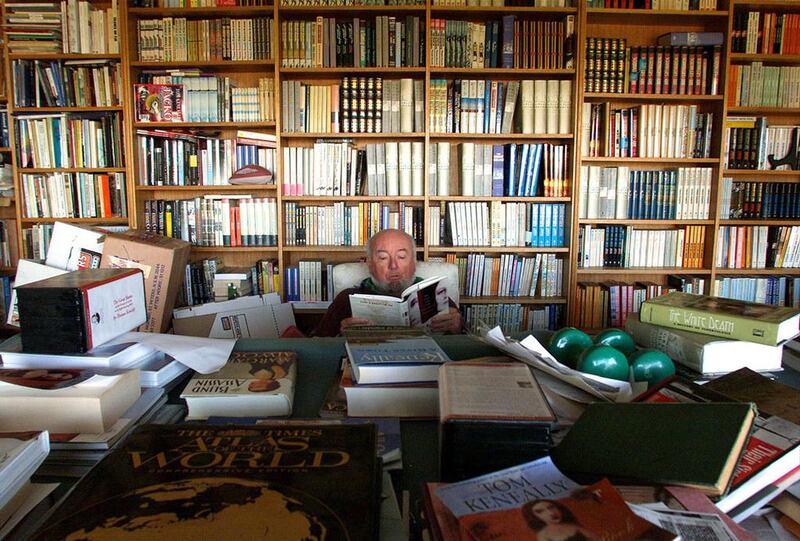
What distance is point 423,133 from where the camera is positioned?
292 cm

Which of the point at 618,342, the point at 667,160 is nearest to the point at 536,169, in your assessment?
the point at 667,160

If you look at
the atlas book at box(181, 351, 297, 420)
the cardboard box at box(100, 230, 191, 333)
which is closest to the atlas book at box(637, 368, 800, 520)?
the atlas book at box(181, 351, 297, 420)

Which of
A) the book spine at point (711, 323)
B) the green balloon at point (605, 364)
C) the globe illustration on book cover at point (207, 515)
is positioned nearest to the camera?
the globe illustration on book cover at point (207, 515)

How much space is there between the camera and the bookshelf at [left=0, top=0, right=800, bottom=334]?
2.89m

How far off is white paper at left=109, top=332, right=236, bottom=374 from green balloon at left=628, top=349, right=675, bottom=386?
0.79m

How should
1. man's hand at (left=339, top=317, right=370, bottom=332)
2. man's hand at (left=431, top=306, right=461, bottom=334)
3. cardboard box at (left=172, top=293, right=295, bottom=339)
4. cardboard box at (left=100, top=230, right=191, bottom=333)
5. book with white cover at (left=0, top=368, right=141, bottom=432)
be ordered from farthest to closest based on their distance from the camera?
cardboard box at (left=172, top=293, right=295, bottom=339), cardboard box at (left=100, top=230, right=191, bottom=333), man's hand at (left=431, top=306, right=461, bottom=334), man's hand at (left=339, top=317, right=370, bottom=332), book with white cover at (left=0, top=368, right=141, bottom=432)

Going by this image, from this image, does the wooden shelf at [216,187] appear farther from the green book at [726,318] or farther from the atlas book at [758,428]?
the atlas book at [758,428]

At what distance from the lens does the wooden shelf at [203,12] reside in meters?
2.83

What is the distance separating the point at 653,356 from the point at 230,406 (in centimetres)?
75

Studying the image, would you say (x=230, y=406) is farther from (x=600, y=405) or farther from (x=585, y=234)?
(x=585, y=234)

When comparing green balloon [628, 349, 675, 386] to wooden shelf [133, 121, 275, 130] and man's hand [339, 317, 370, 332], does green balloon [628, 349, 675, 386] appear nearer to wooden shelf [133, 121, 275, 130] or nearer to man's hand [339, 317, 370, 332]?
man's hand [339, 317, 370, 332]

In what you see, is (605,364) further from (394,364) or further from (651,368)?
(394,364)

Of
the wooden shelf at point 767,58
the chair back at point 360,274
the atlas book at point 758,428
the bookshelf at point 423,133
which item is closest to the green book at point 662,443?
the atlas book at point 758,428

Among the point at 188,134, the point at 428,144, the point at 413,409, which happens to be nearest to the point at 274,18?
the point at 188,134
